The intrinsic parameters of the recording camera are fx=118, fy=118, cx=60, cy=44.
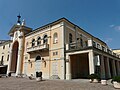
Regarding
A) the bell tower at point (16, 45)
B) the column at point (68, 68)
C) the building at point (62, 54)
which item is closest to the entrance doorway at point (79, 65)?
the building at point (62, 54)

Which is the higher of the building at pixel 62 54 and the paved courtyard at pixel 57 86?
the building at pixel 62 54

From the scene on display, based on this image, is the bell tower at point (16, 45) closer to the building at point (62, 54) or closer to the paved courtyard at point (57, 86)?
the building at point (62, 54)

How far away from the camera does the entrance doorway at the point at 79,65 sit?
19.8 metres

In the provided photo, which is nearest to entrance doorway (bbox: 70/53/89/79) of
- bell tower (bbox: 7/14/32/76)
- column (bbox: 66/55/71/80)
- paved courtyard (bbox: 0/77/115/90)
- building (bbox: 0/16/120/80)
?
building (bbox: 0/16/120/80)

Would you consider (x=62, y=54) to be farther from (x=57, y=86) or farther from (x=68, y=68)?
(x=57, y=86)

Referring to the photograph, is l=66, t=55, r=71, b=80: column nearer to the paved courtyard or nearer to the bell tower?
the paved courtyard

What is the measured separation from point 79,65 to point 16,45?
18.7 meters

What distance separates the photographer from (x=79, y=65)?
69.8 feet

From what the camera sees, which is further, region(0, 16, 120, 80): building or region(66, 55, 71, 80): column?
region(0, 16, 120, 80): building

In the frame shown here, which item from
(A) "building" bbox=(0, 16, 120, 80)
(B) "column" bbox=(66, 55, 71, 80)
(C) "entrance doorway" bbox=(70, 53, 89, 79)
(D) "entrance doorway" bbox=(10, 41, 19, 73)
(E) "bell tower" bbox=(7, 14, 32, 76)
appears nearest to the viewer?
(B) "column" bbox=(66, 55, 71, 80)

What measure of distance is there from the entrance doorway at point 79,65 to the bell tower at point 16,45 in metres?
12.6

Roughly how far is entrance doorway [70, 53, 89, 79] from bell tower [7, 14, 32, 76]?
1259 cm

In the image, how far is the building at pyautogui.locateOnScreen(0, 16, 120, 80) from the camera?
17955mm

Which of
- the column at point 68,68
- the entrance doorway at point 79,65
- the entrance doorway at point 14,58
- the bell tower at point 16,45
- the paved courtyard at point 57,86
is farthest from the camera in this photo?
the entrance doorway at point 14,58
